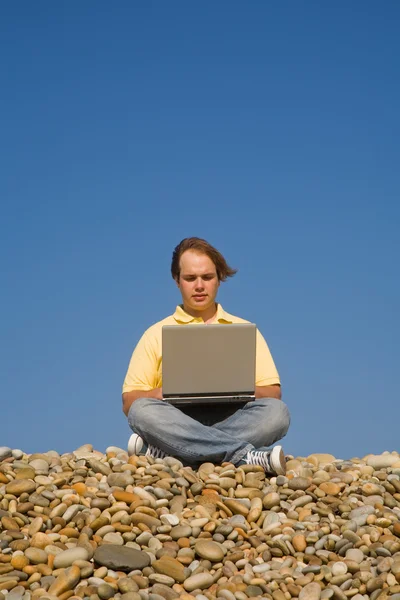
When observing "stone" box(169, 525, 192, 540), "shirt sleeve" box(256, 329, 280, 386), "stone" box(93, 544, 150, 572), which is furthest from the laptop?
"stone" box(93, 544, 150, 572)

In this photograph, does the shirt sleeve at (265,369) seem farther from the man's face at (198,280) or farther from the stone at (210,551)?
the stone at (210,551)

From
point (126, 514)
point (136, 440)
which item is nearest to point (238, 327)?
point (136, 440)

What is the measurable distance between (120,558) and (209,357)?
2.33m

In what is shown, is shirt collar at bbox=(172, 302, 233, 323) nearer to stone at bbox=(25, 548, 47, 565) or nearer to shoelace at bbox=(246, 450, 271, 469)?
shoelace at bbox=(246, 450, 271, 469)

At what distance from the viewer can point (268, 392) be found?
26.7ft

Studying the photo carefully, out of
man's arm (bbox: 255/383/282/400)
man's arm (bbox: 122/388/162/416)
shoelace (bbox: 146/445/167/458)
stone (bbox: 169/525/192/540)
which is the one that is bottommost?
stone (bbox: 169/525/192/540)

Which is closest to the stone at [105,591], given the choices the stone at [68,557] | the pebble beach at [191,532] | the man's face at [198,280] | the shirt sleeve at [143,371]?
the pebble beach at [191,532]

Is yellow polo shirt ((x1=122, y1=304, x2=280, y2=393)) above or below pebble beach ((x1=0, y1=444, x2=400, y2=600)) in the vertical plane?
above

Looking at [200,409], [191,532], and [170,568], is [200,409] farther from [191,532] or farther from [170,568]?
[170,568]

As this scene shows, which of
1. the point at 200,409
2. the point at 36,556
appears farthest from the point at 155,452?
the point at 36,556

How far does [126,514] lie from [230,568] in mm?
888

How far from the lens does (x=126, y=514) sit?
20.5ft

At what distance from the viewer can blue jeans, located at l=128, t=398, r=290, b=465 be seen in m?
7.64

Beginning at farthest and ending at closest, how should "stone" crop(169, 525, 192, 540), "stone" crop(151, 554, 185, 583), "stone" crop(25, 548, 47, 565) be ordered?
1. "stone" crop(169, 525, 192, 540)
2. "stone" crop(25, 548, 47, 565)
3. "stone" crop(151, 554, 185, 583)
